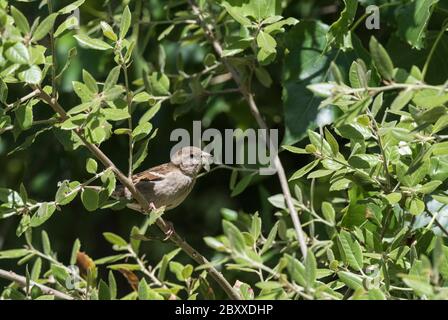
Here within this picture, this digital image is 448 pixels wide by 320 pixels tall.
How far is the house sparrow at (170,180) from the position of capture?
370 cm

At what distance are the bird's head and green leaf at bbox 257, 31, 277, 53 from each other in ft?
3.06

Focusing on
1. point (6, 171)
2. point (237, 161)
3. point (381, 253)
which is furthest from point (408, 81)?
point (6, 171)

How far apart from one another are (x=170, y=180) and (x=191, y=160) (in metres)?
0.27

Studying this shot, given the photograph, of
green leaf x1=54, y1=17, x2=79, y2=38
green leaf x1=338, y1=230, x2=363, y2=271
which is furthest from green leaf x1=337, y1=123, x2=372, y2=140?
green leaf x1=54, y1=17, x2=79, y2=38

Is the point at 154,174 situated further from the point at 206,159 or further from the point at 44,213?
the point at 44,213

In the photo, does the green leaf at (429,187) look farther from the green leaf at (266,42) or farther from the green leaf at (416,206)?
Answer: the green leaf at (266,42)

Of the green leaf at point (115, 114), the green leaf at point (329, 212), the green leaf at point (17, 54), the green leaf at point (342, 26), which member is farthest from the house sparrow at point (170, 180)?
the green leaf at point (17, 54)

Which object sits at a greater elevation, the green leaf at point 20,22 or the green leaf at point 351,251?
the green leaf at point 20,22

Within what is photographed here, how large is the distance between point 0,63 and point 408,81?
1122 millimetres

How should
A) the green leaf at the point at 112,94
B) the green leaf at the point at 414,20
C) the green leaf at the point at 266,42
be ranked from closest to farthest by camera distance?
the green leaf at the point at 112,94, the green leaf at the point at 414,20, the green leaf at the point at 266,42

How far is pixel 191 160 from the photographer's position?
13.0ft

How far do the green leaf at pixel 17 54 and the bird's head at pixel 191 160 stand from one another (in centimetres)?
177

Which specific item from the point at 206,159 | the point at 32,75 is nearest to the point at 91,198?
the point at 32,75

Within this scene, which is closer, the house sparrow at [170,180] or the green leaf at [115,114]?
the green leaf at [115,114]
